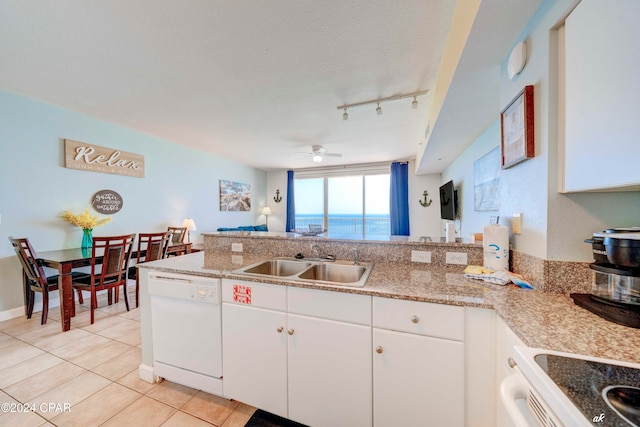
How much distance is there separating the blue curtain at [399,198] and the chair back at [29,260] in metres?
5.96

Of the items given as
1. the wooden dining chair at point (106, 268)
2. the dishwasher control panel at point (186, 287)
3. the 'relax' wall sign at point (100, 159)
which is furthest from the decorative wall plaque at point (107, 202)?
the dishwasher control panel at point (186, 287)

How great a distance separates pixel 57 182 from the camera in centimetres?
283

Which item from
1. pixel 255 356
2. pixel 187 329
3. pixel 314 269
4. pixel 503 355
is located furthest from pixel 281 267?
pixel 503 355

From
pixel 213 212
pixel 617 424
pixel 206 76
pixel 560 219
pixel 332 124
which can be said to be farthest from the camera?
pixel 213 212

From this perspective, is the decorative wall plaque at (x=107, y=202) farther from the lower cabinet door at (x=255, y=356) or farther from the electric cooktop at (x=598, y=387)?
the electric cooktop at (x=598, y=387)

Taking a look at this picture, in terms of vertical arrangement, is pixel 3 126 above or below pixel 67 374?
above

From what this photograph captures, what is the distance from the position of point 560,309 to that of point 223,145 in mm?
4726

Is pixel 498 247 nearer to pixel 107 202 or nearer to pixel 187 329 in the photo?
pixel 187 329

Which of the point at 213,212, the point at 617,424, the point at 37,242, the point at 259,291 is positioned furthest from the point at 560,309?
the point at 213,212

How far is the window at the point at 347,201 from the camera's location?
246 inches

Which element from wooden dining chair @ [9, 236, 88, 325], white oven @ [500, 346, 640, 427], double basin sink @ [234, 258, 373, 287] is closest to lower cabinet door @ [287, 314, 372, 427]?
double basin sink @ [234, 258, 373, 287]

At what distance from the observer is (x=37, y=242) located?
106 inches

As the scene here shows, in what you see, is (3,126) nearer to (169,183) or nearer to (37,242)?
(37,242)

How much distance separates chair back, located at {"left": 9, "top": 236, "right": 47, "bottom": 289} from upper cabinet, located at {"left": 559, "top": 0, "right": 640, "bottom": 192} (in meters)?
4.15
